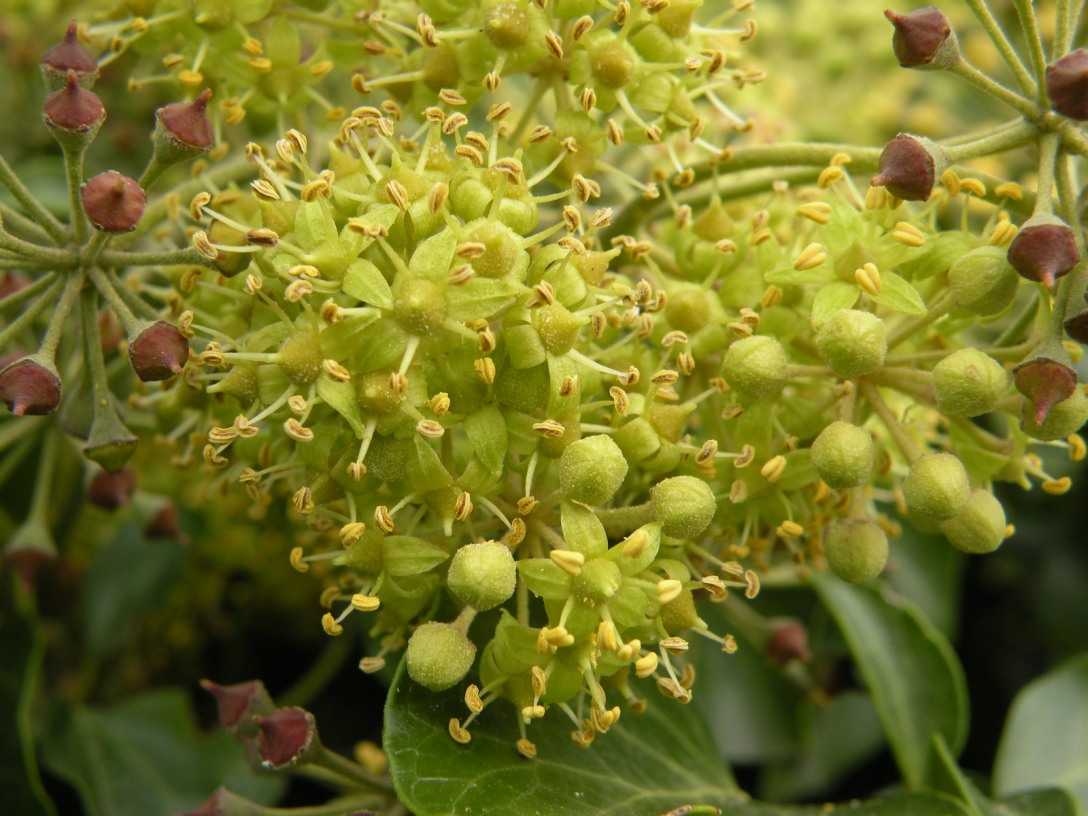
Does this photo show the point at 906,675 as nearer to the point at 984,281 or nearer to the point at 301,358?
the point at 984,281

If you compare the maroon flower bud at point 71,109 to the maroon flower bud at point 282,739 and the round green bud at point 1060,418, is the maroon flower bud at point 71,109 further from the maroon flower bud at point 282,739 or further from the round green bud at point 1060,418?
the round green bud at point 1060,418

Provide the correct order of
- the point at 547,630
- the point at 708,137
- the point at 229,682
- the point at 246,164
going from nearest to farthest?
the point at 547,630, the point at 246,164, the point at 708,137, the point at 229,682

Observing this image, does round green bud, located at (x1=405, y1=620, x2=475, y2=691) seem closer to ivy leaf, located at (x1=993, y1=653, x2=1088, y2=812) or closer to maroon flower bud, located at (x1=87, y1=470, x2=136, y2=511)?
maroon flower bud, located at (x1=87, y1=470, x2=136, y2=511)

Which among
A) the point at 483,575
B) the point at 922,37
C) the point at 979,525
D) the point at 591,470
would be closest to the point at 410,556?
the point at 483,575

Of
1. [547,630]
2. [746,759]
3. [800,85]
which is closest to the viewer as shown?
[547,630]

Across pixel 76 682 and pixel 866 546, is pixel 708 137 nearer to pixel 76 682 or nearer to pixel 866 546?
pixel 866 546

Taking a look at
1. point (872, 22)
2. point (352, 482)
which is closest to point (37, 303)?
point (352, 482)

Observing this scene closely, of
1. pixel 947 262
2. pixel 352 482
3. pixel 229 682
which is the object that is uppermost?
pixel 947 262
